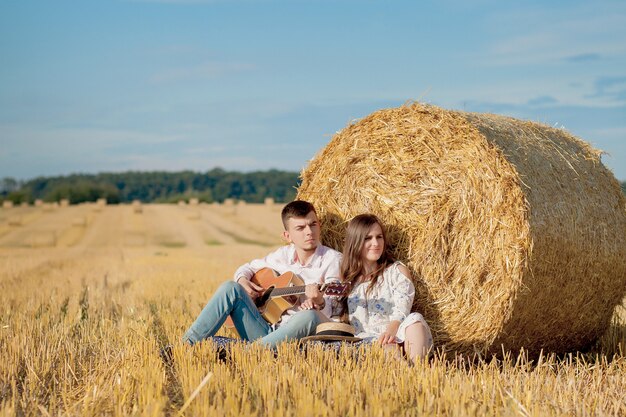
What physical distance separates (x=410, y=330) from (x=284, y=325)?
40.4 inches

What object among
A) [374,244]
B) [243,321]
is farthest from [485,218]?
[243,321]

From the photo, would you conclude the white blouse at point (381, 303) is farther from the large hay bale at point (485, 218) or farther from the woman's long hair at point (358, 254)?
the large hay bale at point (485, 218)

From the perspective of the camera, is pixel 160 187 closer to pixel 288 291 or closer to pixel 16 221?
pixel 16 221

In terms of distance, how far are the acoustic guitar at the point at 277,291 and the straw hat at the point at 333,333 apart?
1.02 feet

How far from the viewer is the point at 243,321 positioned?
648cm

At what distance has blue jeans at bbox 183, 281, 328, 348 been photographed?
609cm

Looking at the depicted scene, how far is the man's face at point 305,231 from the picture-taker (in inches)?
265

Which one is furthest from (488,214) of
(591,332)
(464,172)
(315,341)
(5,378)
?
(5,378)

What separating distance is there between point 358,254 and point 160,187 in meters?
71.5

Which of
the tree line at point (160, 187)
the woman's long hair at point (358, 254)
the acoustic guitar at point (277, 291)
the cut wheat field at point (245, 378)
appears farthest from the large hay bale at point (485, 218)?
the tree line at point (160, 187)

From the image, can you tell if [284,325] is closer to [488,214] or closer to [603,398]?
[488,214]

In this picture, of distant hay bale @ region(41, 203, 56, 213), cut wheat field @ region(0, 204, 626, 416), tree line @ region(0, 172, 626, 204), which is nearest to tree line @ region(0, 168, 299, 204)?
tree line @ region(0, 172, 626, 204)

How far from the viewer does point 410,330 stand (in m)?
6.03

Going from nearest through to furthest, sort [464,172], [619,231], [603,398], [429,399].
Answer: [429,399]
[603,398]
[464,172]
[619,231]
